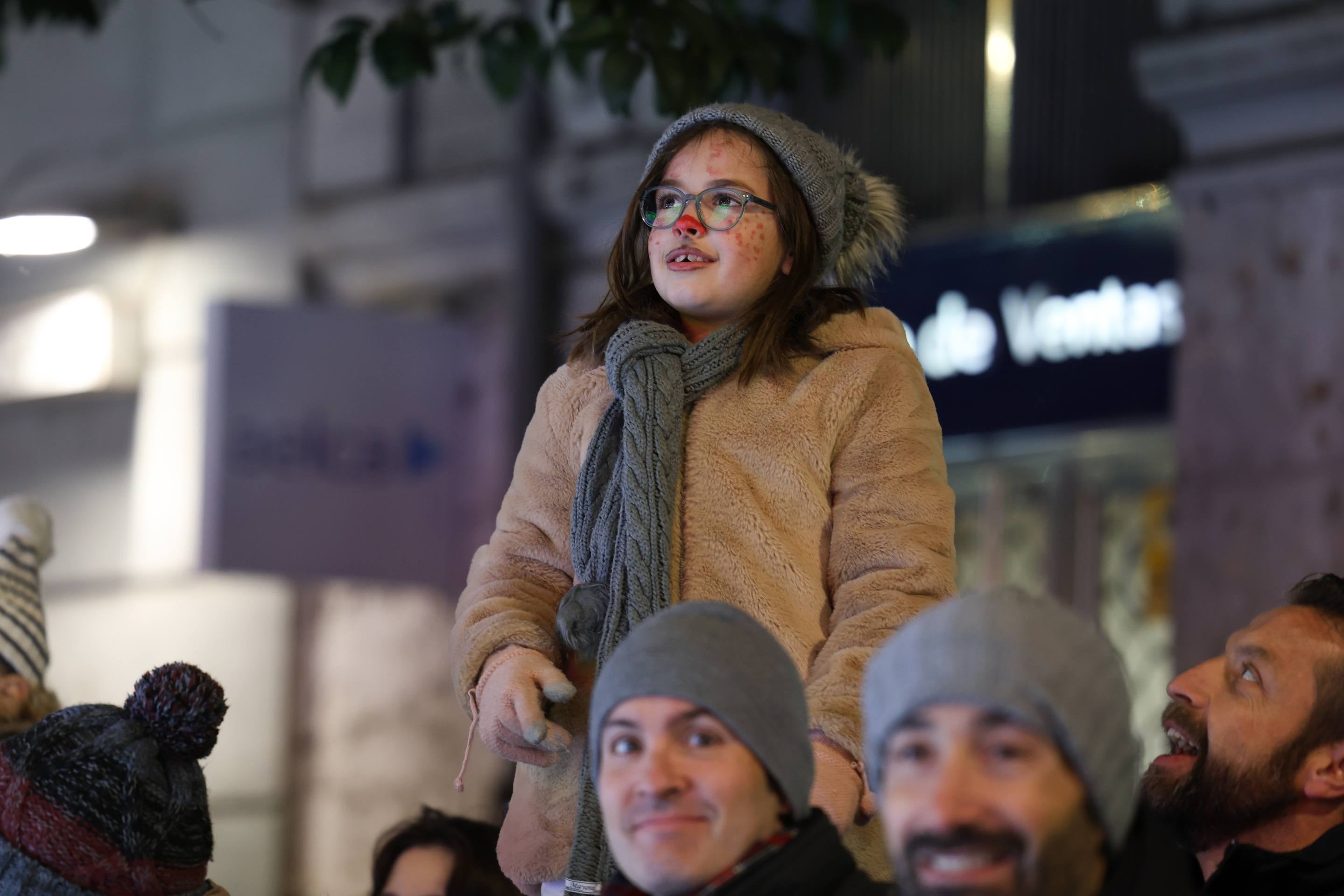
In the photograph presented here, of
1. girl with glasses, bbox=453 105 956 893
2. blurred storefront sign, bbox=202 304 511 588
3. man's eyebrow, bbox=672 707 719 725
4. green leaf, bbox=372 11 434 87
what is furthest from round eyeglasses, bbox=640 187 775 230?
blurred storefront sign, bbox=202 304 511 588

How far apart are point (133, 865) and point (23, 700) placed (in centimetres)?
126

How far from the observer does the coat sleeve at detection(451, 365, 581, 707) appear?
2.80 m

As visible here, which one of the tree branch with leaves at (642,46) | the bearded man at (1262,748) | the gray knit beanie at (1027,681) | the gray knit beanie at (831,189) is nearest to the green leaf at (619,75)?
the tree branch with leaves at (642,46)

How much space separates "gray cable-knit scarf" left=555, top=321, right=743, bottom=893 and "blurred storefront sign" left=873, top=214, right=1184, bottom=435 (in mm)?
3460

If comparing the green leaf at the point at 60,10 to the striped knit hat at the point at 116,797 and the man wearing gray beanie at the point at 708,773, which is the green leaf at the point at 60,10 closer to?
the striped knit hat at the point at 116,797

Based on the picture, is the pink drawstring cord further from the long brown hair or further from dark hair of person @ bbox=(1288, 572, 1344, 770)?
dark hair of person @ bbox=(1288, 572, 1344, 770)

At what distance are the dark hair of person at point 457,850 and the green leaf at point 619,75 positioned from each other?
60.4 inches

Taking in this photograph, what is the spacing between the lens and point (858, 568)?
2.68m

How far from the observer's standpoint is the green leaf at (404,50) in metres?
4.59

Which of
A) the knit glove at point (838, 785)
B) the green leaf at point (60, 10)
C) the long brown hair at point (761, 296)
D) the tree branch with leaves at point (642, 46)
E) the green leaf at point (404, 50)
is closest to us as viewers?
the knit glove at point (838, 785)

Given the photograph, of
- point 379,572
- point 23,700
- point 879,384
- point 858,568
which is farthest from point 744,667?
point 379,572

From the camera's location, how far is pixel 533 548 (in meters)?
2.91

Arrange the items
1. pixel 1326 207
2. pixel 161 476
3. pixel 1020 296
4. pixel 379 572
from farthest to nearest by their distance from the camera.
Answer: pixel 161 476 → pixel 379 572 → pixel 1020 296 → pixel 1326 207

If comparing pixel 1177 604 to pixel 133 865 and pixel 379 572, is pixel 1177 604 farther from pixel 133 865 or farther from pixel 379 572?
pixel 133 865
